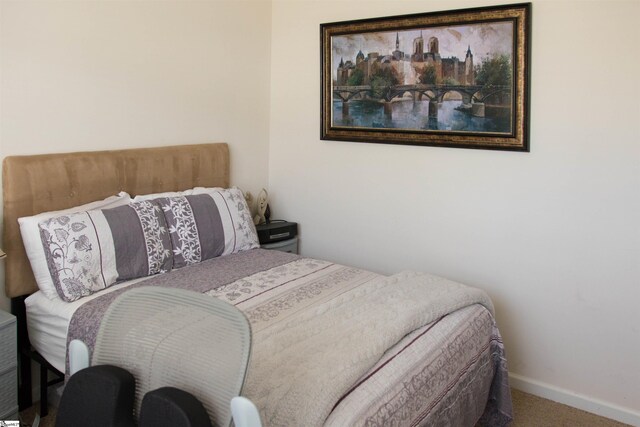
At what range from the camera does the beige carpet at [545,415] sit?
283cm

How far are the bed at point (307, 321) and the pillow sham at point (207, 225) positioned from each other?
53 millimetres

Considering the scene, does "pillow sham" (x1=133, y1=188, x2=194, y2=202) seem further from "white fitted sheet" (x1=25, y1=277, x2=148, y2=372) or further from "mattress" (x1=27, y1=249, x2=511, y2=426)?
"white fitted sheet" (x1=25, y1=277, x2=148, y2=372)

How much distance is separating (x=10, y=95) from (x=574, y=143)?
8.75 ft

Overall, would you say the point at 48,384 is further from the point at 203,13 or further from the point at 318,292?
the point at 203,13

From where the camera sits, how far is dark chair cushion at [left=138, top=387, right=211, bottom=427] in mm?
1380

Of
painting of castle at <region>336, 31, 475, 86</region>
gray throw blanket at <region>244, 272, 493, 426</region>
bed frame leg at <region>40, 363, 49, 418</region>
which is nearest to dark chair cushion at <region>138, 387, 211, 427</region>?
gray throw blanket at <region>244, 272, 493, 426</region>

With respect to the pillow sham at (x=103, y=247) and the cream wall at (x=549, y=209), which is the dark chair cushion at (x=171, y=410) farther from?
the cream wall at (x=549, y=209)

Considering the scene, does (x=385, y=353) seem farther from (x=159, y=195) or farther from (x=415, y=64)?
(x=415, y=64)

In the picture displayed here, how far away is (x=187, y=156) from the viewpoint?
3410mm

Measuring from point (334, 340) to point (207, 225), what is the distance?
1263 mm

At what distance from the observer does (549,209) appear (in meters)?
2.98

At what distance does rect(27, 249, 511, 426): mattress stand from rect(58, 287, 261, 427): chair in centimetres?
35

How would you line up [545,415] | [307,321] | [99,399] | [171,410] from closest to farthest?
[171,410] → [99,399] → [307,321] → [545,415]

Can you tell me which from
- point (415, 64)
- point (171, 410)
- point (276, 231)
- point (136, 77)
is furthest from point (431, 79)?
point (171, 410)
